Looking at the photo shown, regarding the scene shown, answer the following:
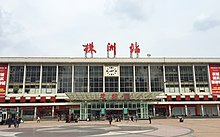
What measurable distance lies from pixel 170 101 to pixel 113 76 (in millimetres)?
16978

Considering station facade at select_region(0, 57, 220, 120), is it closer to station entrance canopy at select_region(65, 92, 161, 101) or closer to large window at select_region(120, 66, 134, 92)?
large window at select_region(120, 66, 134, 92)

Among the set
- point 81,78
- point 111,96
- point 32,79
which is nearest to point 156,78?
point 111,96

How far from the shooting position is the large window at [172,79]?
209 ft

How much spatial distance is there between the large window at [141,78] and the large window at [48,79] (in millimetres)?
23175

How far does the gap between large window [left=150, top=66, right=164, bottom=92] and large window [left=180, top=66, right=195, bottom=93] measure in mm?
5953

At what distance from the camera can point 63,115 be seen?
59.4m

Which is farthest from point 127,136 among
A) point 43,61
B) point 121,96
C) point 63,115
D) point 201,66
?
point 201,66

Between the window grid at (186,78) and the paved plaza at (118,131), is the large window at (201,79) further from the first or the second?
the paved plaza at (118,131)

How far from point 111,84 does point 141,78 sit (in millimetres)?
8757

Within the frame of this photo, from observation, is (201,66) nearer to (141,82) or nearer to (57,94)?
(141,82)

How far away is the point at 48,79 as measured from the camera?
6272cm

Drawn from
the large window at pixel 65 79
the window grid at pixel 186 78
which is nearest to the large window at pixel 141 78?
the window grid at pixel 186 78

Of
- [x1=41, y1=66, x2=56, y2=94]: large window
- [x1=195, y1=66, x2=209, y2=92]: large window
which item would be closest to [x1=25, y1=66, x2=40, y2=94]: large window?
[x1=41, y1=66, x2=56, y2=94]: large window

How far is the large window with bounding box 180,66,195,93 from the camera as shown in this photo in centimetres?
6384
